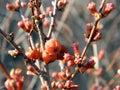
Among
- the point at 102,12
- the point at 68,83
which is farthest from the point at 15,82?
the point at 102,12

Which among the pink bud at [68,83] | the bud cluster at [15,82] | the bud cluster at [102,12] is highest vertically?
the bud cluster at [102,12]

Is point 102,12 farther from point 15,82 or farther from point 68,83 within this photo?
point 15,82

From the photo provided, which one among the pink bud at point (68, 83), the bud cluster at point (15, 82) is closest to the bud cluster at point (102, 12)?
the pink bud at point (68, 83)

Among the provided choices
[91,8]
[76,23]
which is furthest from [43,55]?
[76,23]

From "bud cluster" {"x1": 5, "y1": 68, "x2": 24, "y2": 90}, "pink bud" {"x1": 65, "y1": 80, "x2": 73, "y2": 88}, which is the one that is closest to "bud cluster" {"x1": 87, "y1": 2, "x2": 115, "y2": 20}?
"pink bud" {"x1": 65, "y1": 80, "x2": 73, "y2": 88}

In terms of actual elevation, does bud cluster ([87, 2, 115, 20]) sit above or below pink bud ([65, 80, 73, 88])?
above

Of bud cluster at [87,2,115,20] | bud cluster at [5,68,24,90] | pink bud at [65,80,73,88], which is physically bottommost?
pink bud at [65,80,73,88]

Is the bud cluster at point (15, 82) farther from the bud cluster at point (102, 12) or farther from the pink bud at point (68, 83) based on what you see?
the bud cluster at point (102, 12)

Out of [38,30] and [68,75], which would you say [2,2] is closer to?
[38,30]

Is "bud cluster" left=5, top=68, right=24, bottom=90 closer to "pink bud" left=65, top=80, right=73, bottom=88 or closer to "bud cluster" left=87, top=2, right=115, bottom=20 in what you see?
"pink bud" left=65, top=80, right=73, bottom=88

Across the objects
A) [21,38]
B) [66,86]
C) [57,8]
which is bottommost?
[66,86]

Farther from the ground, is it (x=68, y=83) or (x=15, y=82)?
(x=15, y=82)
